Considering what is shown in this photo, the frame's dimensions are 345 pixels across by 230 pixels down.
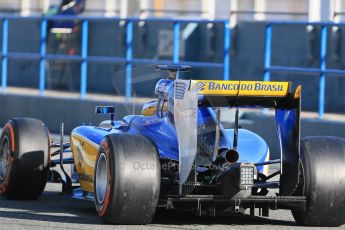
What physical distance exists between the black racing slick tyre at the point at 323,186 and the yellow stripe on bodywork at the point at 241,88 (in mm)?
555

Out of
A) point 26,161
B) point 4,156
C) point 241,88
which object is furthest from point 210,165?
point 4,156

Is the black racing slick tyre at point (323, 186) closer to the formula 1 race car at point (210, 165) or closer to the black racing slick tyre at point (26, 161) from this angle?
the formula 1 race car at point (210, 165)

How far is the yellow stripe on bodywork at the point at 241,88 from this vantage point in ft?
28.7

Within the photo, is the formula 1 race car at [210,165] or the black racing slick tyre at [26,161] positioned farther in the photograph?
the black racing slick tyre at [26,161]

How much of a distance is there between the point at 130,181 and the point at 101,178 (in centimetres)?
60

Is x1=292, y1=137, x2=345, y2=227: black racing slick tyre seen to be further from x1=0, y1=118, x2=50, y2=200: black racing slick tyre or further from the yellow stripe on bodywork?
x1=0, y1=118, x2=50, y2=200: black racing slick tyre

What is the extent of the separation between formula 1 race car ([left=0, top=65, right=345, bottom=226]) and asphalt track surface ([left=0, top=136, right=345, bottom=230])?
166 millimetres

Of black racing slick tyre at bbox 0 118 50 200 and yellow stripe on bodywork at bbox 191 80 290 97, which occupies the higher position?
yellow stripe on bodywork at bbox 191 80 290 97

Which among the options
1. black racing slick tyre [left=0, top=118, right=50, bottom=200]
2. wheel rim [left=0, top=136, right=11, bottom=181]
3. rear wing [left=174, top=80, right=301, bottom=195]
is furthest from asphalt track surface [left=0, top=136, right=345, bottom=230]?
rear wing [left=174, top=80, right=301, bottom=195]

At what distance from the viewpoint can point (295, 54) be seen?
18.5 meters

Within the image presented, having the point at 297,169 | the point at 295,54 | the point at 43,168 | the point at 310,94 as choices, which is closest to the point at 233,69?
the point at 295,54

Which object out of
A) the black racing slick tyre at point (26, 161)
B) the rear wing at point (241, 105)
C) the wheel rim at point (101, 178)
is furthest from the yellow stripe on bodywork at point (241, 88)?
the black racing slick tyre at point (26, 161)

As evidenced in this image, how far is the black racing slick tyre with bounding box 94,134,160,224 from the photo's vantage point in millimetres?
8633

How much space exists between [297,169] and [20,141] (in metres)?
2.86
